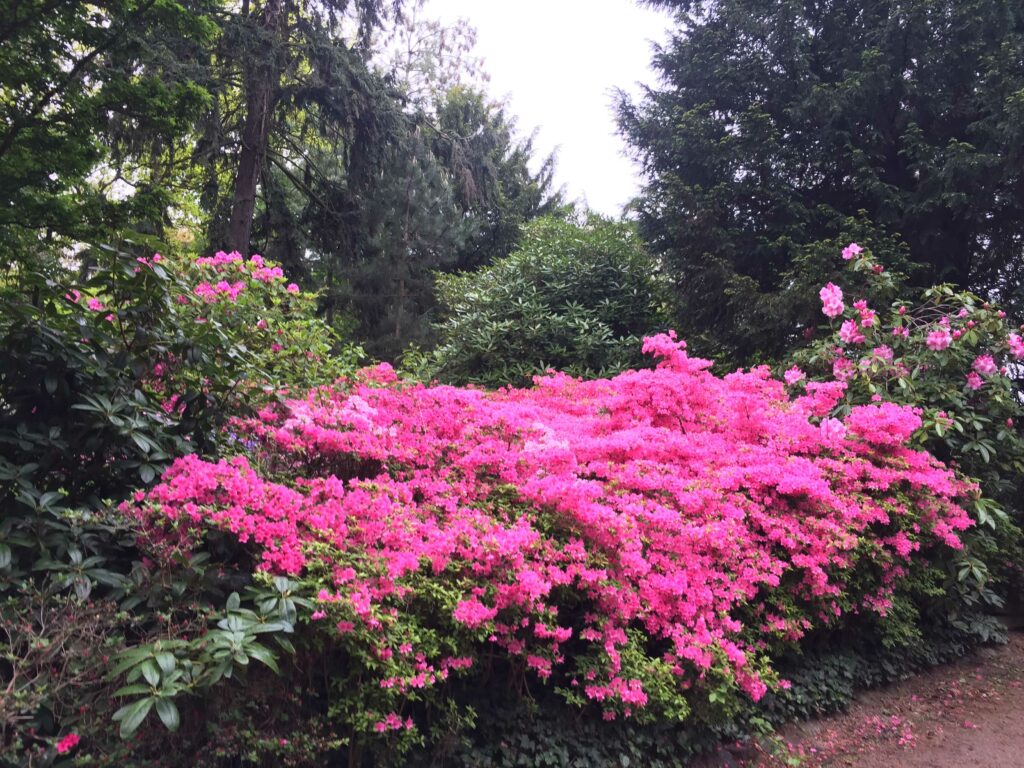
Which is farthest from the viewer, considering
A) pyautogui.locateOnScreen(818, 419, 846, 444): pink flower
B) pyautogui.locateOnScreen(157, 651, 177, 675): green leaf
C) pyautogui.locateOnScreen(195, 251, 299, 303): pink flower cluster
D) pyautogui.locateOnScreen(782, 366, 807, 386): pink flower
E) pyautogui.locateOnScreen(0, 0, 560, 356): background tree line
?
pyautogui.locateOnScreen(782, 366, 807, 386): pink flower

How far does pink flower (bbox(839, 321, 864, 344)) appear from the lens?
482 cm

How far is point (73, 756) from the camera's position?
162 centimetres

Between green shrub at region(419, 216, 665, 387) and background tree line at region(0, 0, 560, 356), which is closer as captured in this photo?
background tree line at region(0, 0, 560, 356)

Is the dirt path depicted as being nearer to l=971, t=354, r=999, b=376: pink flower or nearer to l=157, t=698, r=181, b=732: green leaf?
l=971, t=354, r=999, b=376: pink flower

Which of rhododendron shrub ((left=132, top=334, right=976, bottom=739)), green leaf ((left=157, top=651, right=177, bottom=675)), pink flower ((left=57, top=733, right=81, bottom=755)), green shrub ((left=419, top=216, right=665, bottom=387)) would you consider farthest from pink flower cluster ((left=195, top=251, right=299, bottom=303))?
green shrub ((left=419, top=216, right=665, bottom=387))

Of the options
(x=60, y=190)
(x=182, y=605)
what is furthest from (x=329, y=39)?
(x=182, y=605)

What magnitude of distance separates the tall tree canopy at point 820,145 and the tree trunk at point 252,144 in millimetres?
4451

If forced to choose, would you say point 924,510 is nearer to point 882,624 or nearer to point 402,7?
point 882,624

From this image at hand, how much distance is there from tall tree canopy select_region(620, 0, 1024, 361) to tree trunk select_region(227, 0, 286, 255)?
445cm

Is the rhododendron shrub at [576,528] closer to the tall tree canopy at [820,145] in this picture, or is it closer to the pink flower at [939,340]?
the pink flower at [939,340]

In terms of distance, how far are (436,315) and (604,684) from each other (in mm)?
10503

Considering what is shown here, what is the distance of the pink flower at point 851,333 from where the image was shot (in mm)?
4816

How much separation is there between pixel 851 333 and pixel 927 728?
267 centimetres

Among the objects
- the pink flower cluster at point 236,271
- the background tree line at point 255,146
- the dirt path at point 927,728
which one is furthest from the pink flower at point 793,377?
the background tree line at point 255,146
